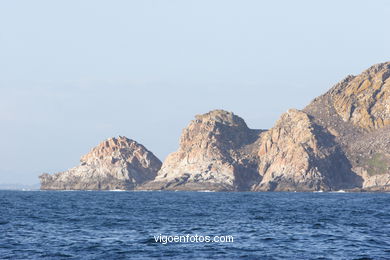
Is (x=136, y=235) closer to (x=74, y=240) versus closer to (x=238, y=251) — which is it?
(x=74, y=240)

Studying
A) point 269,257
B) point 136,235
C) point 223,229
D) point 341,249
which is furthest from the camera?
point 223,229


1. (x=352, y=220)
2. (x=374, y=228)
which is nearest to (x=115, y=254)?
(x=374, y=228)

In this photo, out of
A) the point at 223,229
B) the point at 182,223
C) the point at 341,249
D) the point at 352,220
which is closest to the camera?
the point at 341,249

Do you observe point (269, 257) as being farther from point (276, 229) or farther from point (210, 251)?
point (276, 229)

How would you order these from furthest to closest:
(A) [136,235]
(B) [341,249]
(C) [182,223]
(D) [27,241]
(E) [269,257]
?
(C) [182,223] < (A) [136,235] < (D) [27,241] < (B) [341,249] < (E) [269,257]

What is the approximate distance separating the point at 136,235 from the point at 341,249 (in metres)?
19.8

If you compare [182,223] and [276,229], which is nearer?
[276,229]

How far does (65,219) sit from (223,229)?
24490 millimetres

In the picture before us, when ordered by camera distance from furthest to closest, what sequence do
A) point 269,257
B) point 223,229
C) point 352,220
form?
point 352,220 < point 223,229 < point 269,257

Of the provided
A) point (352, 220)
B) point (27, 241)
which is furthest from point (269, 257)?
point (352, 220)

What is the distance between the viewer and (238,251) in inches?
2048

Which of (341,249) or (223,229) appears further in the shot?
(223,229)

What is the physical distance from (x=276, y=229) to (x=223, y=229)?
5.66 meters

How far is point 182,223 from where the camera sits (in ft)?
250
